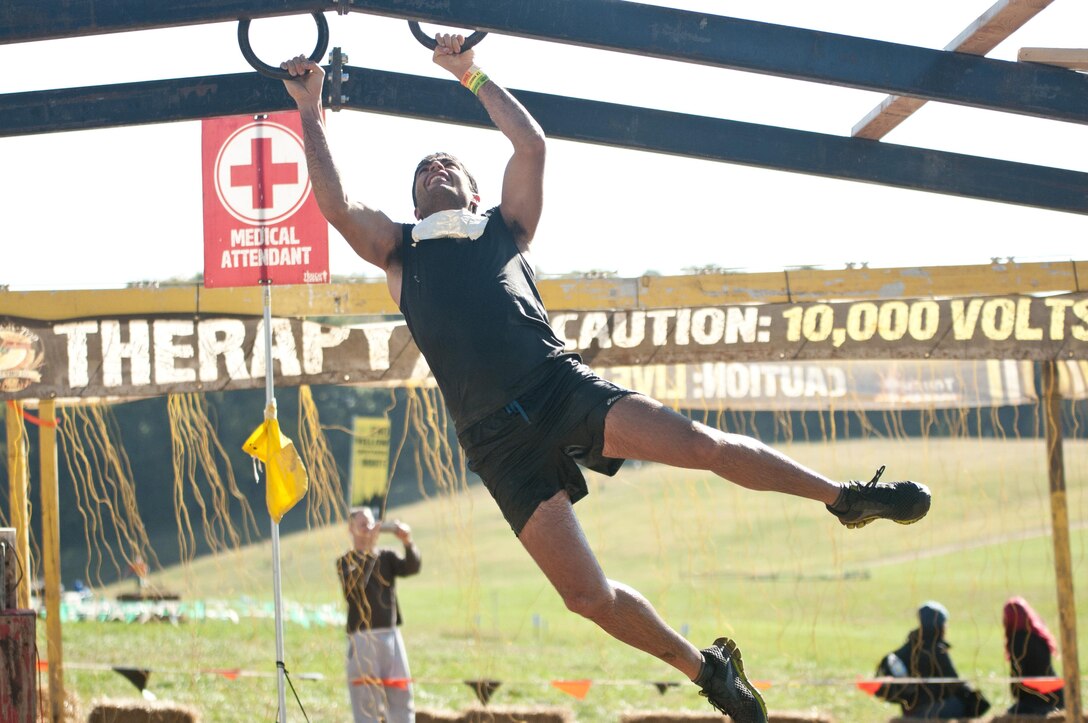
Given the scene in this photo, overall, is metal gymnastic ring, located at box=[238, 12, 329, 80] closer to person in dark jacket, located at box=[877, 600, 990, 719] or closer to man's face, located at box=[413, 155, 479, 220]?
man's face, located at box=[413, 155, 479, 220]

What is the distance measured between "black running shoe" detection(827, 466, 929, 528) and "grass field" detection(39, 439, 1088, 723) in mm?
2553

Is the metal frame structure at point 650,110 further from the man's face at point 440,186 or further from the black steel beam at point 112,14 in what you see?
the man's face at point 440,186

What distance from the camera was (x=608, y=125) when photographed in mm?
4562

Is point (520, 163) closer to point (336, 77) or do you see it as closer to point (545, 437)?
point (545, 437)

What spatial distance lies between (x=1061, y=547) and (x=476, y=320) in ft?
13.5

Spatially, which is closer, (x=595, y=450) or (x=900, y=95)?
(x=595, y=450)

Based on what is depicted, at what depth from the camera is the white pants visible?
682cm

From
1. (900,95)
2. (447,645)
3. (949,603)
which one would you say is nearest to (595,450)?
(900,95)

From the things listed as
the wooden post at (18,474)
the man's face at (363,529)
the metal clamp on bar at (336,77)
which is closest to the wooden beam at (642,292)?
the wooden post at (18,474)

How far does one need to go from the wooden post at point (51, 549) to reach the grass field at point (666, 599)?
679 mm

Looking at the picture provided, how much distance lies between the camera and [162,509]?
27609mm

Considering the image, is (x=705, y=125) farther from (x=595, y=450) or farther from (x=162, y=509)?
(x=162, y=509)

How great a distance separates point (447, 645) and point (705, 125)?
437 inches

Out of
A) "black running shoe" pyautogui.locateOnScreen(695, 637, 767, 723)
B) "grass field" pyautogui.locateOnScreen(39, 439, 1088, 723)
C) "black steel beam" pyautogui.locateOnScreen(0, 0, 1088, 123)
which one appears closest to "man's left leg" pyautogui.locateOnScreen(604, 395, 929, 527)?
"black running shoe" pyautogui.locateOnScreen(695, 637, 767, 723)
